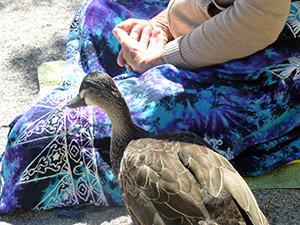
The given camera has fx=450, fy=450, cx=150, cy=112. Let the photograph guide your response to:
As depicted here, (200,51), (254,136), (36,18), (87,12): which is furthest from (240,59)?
(36,18)

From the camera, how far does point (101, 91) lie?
1751 mm

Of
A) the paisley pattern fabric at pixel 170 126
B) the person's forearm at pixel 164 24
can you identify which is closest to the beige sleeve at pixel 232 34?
the paisley pattern fabric at pixel 170 126

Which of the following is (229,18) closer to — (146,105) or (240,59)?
(240,59)

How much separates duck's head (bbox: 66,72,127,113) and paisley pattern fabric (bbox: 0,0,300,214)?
0.71ft

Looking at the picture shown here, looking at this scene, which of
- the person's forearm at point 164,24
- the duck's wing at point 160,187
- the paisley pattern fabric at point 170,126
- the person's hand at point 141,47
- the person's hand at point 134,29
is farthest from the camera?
the person's forearm at point 164,24

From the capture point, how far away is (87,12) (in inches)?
98.8

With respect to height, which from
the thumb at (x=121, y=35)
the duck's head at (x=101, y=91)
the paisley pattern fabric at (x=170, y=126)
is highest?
the thumb at (x=121, y=35)

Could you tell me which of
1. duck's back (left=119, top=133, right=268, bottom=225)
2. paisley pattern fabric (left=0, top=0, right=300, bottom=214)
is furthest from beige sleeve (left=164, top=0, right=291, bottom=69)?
duck's back (left=119, top=133, right=268, bottom=225)

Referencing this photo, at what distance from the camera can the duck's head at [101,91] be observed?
1.73m

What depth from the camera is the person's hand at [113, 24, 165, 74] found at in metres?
2.02

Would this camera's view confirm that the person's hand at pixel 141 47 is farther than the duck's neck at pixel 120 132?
Yes

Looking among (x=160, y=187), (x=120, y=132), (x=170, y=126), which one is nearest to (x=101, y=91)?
(x=120, y=132)

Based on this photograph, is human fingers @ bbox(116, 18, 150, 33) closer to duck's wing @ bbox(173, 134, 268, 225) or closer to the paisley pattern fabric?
the paisley pattern fabric

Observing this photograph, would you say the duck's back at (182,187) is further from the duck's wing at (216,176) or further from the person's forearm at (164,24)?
the person's forearm at (164,24)
